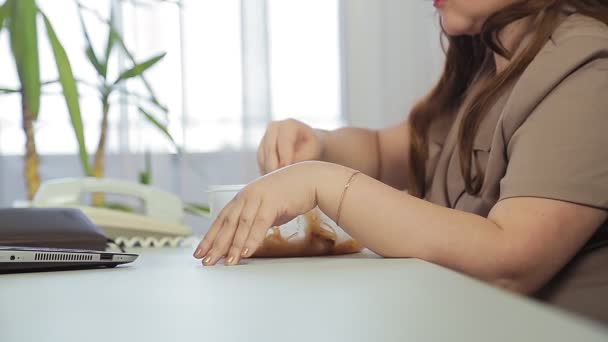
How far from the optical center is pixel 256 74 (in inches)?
95.1

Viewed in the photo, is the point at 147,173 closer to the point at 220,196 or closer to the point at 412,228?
the point at 220,196

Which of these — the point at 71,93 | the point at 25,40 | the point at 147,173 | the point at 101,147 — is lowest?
the point at 147,173

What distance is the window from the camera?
2.34 m

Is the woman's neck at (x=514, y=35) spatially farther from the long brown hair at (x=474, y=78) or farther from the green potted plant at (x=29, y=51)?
the green potted plant at (x=29, y=51)

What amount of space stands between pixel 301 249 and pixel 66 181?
89 centimetres

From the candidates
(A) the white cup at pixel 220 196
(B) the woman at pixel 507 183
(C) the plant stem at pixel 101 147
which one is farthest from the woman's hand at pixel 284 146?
(C) the plant stem at pixel 101 147

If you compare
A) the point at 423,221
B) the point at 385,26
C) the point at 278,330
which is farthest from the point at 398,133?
the point at 385,26

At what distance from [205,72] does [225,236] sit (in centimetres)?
174

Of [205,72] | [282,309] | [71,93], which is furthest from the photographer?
[205,72]

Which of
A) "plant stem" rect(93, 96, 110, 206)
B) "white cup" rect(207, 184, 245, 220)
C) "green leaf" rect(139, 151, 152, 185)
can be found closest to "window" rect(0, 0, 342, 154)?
"green leaf" rect(139, 151, 152, 185)

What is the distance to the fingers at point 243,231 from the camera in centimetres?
71

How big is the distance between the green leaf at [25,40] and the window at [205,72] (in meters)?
0.69

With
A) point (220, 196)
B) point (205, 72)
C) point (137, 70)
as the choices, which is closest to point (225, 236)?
point (220, 196)

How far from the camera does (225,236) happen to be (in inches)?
28.3
